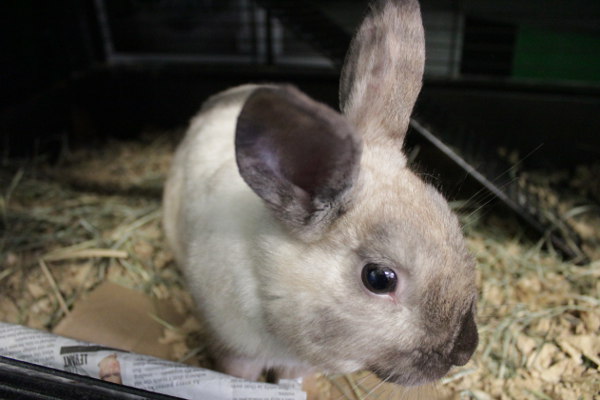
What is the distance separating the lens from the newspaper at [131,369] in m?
1.56

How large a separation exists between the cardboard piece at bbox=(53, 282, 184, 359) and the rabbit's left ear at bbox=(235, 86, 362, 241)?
1.02 m

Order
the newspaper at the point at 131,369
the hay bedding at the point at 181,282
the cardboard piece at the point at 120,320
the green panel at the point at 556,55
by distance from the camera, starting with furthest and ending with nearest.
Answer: the green panel at the point at 556,55 → the cardboard piece at the point at 120,320 → the hay bedding at the point at 181,282 → the newspaper at the point at 131,369

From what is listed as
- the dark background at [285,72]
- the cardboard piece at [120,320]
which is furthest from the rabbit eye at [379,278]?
the dark background at [285,72]

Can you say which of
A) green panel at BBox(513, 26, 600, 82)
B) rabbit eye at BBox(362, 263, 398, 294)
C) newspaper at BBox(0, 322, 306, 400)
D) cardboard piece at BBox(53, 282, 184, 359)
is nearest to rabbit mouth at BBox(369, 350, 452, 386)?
rabbit eye at BBox(362, 263, 398, 294)

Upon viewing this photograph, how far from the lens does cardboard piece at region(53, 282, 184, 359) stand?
2.06 metres

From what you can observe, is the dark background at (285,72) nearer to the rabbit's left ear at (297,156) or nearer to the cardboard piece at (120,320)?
the cardboard piece at (120,320)

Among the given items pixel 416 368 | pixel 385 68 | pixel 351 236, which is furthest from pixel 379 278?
pixel 385 68

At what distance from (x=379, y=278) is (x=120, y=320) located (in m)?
1.28

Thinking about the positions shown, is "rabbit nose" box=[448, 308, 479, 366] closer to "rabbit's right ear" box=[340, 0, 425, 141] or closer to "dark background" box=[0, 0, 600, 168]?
"rabbit's right ear" box=[340, 0, 425, 141]

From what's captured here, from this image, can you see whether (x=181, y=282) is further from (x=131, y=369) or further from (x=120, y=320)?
(x=131, y=369)

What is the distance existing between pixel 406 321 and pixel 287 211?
1.36 ft

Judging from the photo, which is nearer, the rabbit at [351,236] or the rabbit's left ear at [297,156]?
the rabbit's left ear at [297,156]

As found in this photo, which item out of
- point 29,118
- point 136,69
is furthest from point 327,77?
point 29,118

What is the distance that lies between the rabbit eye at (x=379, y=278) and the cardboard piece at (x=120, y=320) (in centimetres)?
106
